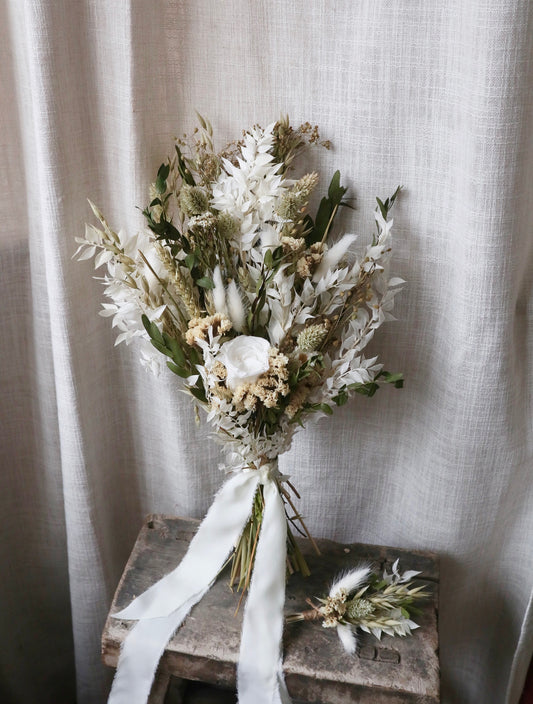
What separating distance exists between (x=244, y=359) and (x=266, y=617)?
0.42 m

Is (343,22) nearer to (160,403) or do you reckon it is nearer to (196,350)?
(196,350)

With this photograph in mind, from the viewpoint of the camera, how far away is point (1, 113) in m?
1.17

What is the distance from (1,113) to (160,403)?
1.80 feet

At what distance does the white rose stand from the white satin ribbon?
228mm

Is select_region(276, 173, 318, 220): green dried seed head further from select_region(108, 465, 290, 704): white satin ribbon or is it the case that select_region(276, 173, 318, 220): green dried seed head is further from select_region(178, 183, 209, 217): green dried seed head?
select_region(108, 465, 290, 704): white satin ribbon

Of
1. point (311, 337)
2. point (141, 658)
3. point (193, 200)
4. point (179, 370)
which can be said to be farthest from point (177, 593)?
point (193, 200)

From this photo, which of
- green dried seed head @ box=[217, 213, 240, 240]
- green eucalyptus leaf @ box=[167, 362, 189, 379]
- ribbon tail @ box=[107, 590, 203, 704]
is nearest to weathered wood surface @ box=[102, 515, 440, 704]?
ribbon tail @ box=[107, 590, 203, 704]

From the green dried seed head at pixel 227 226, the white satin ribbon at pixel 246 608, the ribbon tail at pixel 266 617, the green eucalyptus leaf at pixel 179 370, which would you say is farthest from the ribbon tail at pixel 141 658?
the green dried seed head at pixel 227 226

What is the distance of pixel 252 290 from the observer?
3.35 feet

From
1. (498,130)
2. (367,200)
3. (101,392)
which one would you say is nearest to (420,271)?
(367,200)

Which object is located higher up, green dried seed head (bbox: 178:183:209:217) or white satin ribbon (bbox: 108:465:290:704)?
green dried seed head (bbox: 178:183:209:217)

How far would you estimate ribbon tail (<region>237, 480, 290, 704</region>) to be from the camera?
107 cm

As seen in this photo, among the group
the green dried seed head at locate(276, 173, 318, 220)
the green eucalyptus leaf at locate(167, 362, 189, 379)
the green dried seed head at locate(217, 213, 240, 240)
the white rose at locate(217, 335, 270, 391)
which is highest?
the green dried seed head at locate(276, 173, 318, 220)

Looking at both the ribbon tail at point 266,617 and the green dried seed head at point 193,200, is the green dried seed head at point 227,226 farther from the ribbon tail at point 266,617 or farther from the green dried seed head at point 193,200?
the ribbon tail at point 266,617
